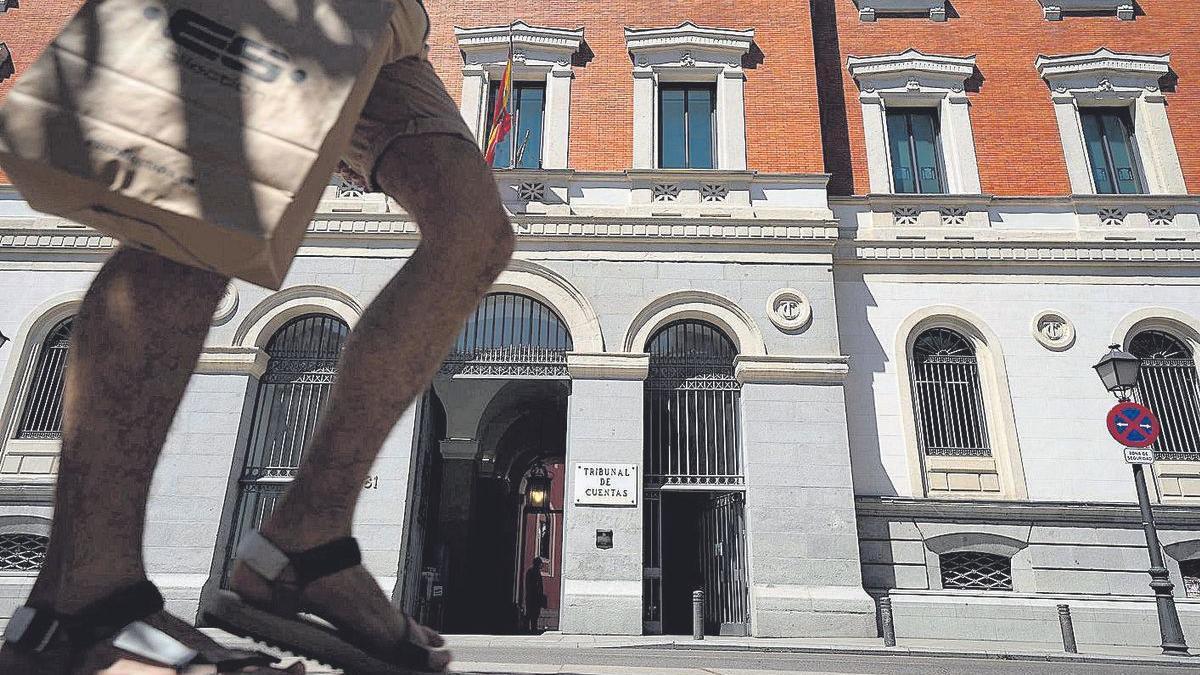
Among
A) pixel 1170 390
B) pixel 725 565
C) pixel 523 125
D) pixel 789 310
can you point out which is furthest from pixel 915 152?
pixel 725 565

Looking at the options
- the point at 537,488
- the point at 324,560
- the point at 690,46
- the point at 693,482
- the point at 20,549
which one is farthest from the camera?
the point at 537,488

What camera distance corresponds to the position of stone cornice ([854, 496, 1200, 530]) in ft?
33.7

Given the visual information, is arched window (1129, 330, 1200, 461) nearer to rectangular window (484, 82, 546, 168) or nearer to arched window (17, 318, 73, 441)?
rectangular window (484, 82, 546, 168)

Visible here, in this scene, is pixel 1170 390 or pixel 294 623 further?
pixel 1170 390

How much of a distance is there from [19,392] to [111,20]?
12749mm

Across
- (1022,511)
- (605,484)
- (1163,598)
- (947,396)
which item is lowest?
(1163,598)

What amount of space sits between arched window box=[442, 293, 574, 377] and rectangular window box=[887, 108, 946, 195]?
20.7 feet

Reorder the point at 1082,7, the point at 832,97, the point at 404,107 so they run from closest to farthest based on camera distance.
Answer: the point at 404,107 < the point at 832,97 < the point at 1082,7

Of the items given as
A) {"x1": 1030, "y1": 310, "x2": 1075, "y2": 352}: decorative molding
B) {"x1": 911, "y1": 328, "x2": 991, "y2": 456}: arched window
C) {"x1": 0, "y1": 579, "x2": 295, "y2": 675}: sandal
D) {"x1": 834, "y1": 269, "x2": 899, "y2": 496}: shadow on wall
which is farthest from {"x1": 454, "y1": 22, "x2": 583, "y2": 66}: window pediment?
{"x1": 0, "y1": 579, "x2": 295, "y2": 675}: sandal

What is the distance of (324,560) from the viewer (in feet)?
4.32

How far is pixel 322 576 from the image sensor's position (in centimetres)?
130

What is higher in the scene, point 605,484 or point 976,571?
point 605,484

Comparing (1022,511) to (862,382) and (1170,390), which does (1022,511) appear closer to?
(862,382)

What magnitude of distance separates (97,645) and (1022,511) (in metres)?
11.5
